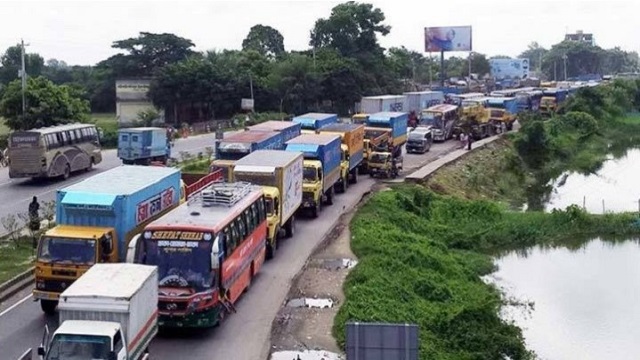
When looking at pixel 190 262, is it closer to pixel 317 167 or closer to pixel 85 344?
pixel 85 344

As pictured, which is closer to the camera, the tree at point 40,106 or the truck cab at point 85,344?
the truck cab at point 85,344

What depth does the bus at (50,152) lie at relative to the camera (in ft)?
114

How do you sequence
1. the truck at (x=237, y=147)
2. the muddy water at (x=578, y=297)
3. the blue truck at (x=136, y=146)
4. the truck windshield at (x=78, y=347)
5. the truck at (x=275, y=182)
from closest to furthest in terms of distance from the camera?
the truck windshield at (x=78, y=347) → the muddy water at (x=578, y=297) → the truck at (x=275, y=182) → the truck at (x=237, y=147) → the blue truck at (x=136, y=146)

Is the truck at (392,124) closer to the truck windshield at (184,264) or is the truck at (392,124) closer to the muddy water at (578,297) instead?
the muddy water at (578,297)

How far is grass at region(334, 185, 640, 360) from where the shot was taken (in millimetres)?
18922

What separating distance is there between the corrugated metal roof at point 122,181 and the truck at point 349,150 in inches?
491

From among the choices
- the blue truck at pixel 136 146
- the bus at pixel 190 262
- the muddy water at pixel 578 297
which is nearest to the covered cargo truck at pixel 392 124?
the blue truck at pixel 136 146

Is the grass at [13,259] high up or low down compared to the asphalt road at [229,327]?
up

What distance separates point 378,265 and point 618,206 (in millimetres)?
22456

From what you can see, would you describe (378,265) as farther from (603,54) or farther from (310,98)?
(603,54)

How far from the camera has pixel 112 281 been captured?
574 inches

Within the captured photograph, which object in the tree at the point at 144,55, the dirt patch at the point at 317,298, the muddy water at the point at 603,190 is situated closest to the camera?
the dirt patch at the point at 317,298

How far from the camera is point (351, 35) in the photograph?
3199 inches

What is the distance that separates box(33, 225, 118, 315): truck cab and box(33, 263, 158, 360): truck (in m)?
2.26
